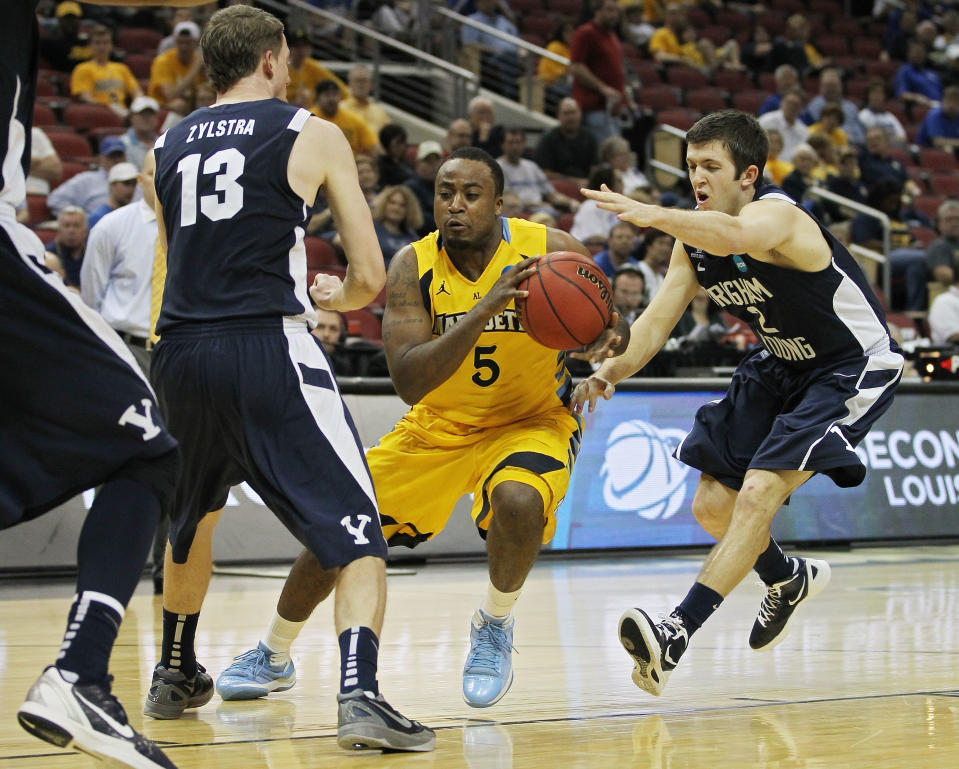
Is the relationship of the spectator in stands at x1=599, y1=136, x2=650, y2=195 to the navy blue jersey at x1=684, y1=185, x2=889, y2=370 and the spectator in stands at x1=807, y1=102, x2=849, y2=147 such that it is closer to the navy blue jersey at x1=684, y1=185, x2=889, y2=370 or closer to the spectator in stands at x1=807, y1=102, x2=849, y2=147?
the spectator in stands at x1=807, y1=102, x2=849, y2=147

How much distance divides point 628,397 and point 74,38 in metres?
7.22

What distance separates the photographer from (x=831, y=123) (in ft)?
54.7

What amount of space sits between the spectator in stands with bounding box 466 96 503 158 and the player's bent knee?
1036 cm

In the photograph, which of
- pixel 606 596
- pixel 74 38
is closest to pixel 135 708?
pixel 606 596

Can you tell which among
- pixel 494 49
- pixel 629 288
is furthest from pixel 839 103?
pixel 629 288

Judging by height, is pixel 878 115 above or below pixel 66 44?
below

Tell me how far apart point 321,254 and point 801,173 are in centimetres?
617

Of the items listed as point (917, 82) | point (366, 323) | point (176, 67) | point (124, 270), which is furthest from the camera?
point (917, 82)

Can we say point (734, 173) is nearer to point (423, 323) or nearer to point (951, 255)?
point (423, 323)

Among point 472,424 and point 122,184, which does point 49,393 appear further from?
point 122,184

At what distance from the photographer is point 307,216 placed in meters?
3.63

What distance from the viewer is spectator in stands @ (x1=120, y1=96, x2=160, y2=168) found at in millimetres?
10859

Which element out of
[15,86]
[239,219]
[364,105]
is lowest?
[364,105]

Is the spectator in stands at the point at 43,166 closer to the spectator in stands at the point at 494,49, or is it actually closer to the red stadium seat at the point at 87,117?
the red stadium seat at the point at 87,117
